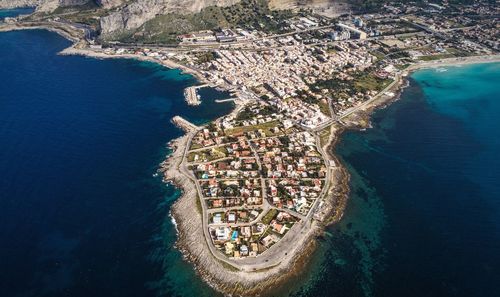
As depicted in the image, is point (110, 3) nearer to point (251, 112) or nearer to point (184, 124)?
point (184, 124)

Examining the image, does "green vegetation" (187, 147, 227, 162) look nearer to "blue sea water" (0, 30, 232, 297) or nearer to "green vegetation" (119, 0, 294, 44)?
"blue sea water" (0, 30, 232, 297)

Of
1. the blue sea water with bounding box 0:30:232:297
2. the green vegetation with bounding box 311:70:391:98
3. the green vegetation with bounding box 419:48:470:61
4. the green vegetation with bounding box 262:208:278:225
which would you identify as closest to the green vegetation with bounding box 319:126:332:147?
the green vegetation with bounding box 311:70:391:98

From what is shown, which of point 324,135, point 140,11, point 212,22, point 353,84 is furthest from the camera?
point 212,22

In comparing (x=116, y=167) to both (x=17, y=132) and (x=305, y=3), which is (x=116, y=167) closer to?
(x=17, y=132)

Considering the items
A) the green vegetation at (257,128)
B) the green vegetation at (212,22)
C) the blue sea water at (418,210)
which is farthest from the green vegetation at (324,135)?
the green vegetation at (212,22)

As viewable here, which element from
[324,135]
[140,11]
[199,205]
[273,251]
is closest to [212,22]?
[140,11]

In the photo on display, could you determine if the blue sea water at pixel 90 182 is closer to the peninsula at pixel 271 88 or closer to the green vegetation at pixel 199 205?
the peninsula at pixel 271 88

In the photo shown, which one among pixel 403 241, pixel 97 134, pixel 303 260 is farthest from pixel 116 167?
pixel 403 241

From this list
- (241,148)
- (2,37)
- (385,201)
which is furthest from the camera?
(2,37)
